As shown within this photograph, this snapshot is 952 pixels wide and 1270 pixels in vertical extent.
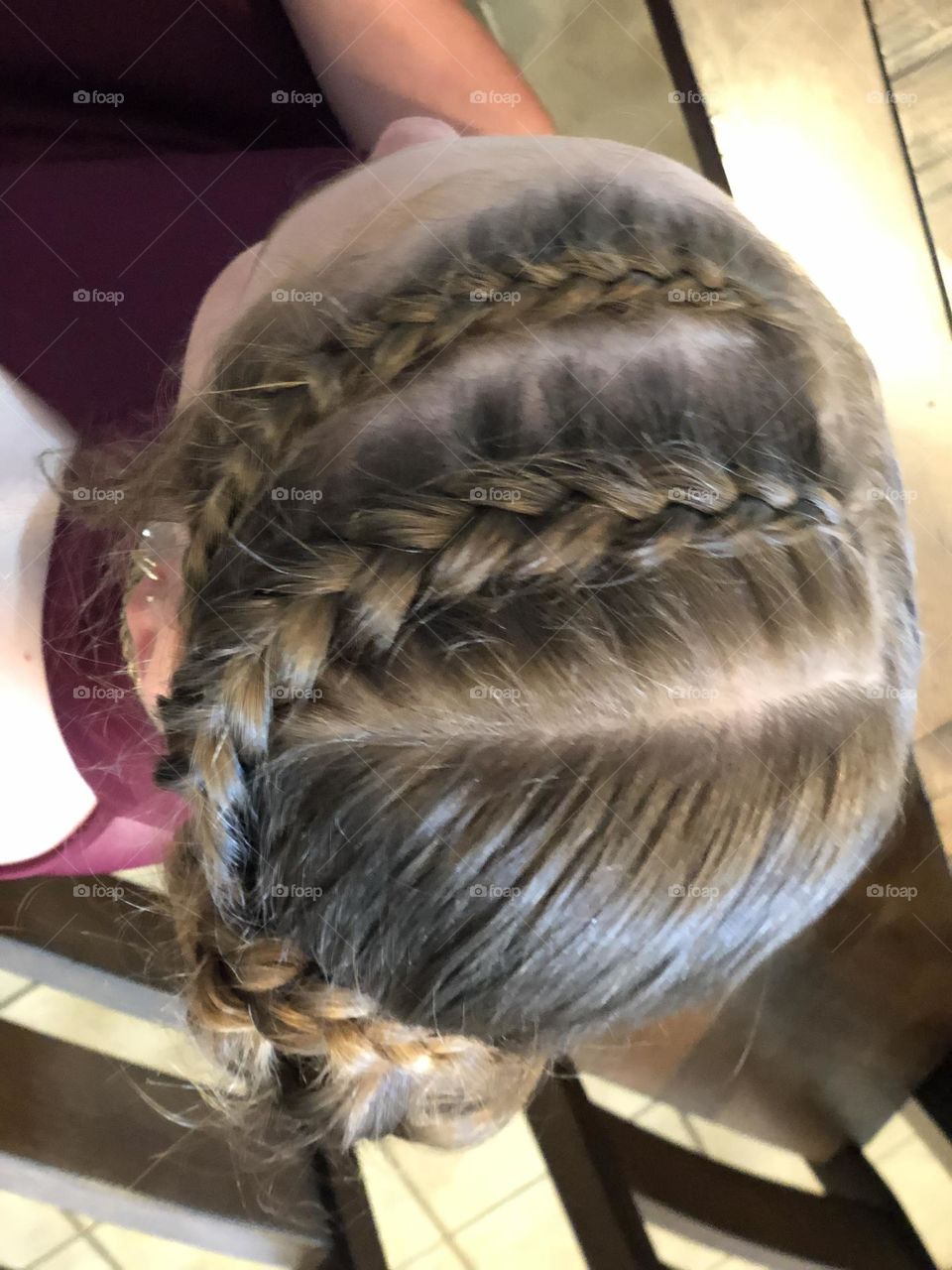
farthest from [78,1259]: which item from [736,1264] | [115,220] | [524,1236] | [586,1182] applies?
A: [115,220]

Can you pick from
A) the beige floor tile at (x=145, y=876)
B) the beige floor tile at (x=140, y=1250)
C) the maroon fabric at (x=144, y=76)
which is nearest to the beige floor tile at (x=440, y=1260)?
the beige floor tile at (x=140, y=1250)

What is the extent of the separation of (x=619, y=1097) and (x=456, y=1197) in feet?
0.94

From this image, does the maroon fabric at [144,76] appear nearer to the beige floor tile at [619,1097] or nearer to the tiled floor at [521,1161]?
the tiled floor at [521,1161]

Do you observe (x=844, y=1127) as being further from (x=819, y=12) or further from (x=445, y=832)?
(x=819, y=12)

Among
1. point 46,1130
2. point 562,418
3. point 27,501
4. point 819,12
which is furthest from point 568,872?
point 819,12

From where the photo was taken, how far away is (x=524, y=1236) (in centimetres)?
A: 119

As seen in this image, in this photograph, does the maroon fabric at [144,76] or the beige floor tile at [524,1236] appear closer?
the maroon fabric at [144,76]

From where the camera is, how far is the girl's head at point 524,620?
1.21 feet

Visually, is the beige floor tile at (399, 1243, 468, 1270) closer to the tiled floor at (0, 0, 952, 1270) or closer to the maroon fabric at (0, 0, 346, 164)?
the tiled floor at (0, 0, 952, 1270)

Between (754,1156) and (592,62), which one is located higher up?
(592,62)

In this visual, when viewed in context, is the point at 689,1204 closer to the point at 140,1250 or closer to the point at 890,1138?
the point at 890,1138

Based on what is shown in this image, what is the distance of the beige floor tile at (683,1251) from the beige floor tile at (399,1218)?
37 cm

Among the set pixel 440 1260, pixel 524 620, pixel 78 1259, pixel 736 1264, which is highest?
pixel 524 620

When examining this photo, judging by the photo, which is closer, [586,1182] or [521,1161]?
[586,1182]
